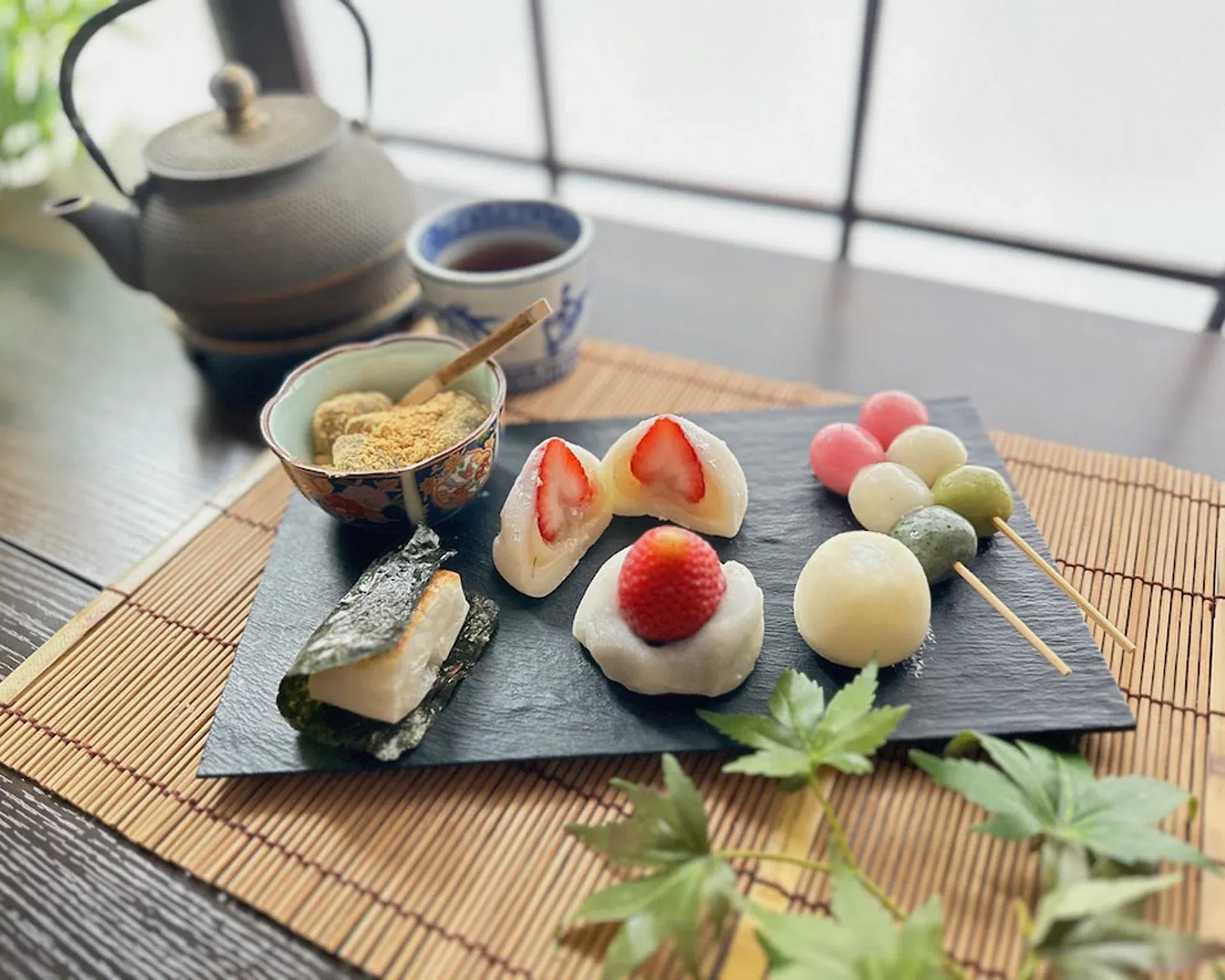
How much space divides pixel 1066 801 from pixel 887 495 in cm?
45

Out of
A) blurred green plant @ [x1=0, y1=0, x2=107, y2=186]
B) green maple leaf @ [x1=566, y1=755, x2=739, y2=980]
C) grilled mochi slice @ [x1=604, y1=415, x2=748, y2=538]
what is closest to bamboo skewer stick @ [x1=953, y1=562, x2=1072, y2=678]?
grilled mochi slice @ [x1=604, y1=415, x2=748, y2=538]

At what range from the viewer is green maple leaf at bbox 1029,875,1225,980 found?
2.55 feet

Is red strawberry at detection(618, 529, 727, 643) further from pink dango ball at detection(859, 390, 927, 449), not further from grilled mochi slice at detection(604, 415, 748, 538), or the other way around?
pink dango ball at detection(859, 390, 927, 449)

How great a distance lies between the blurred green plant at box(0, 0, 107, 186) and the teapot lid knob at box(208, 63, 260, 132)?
953mm

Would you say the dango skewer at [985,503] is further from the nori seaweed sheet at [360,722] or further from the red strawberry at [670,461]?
the nori seaweed sheet at [360,722]

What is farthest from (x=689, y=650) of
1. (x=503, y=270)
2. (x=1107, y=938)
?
(x=503, y=270)

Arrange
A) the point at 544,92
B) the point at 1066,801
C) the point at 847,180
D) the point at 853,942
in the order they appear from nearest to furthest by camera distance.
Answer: the point at 853,942 → the point at 1066,801 → the point at 847,180 → the point at 544,92

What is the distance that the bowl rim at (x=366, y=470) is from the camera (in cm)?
123

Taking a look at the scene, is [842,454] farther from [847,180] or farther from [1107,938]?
A: [847,180]

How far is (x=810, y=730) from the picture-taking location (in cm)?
100

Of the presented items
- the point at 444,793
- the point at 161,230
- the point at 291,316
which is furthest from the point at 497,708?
the point at 161,230

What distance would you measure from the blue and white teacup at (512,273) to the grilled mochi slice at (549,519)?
0.36 metres

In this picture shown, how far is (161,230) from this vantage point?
61.6 inches

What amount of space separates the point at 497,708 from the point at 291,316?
0.89 m
